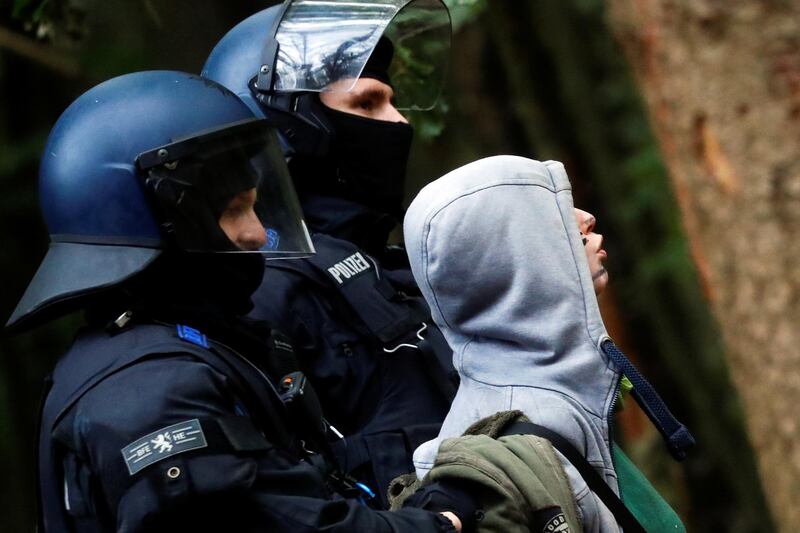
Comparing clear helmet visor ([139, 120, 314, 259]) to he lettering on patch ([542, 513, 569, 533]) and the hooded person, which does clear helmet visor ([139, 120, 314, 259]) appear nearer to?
the hooded person

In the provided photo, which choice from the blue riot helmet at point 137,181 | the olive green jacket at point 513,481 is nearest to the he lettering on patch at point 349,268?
the blue riot helmet at point 137,181

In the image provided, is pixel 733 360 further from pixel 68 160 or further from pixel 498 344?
pixel 68 160

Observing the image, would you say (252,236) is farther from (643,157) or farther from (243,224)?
(643,157)

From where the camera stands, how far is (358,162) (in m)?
3.94

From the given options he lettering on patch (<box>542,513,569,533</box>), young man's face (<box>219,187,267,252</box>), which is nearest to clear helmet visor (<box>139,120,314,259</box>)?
young man's face (<box>219,187,267,252</box>)

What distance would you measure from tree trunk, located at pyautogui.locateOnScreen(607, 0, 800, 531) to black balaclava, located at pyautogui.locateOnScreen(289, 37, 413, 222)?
1.73 meters

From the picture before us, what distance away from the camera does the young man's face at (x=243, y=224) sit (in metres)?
2.99

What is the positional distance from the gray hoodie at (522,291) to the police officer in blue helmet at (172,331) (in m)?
0.34

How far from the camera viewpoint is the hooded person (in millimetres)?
2797

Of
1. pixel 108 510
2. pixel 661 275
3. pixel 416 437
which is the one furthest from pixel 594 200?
pixel 108 510

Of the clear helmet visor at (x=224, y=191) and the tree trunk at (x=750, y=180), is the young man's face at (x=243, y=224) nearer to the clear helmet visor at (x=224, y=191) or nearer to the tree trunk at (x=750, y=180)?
the clear helmet visor at (x=224, y=191)

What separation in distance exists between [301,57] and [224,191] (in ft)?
3.13

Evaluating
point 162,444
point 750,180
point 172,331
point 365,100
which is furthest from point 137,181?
point 750,180

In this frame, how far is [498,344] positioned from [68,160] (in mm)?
1104
